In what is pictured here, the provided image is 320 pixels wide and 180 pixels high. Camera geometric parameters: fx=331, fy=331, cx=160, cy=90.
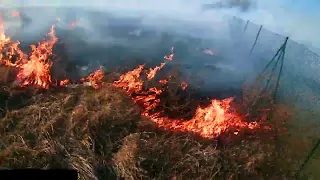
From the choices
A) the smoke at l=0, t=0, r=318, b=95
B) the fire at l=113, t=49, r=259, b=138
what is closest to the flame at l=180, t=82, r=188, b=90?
the fire at l=113, t=49, r=259, b=138

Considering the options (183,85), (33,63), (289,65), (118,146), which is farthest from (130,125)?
(289,65)

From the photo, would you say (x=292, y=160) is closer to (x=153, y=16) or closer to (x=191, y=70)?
(x=191, y=70)

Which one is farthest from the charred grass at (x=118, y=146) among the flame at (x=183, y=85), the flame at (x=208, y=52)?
the flame at (x=208, y=52)

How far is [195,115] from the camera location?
6.77m

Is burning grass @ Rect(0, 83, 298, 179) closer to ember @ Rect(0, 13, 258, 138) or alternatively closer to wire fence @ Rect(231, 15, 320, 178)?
ember @ Rect(0, 13, 258, 138)

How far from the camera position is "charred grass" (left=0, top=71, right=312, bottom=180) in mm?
5457

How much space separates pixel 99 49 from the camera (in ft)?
28.1

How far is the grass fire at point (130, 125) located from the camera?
553 cm

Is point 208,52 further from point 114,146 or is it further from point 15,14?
point 15,14

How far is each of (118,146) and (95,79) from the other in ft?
7.27

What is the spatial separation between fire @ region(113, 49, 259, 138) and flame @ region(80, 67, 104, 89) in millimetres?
357

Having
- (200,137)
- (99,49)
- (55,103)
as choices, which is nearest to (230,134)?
(200,137)

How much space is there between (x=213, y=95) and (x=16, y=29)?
532cm

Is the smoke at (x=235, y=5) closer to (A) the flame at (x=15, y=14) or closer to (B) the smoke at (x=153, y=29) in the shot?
(B) the smoke at (x=153, y=29)
